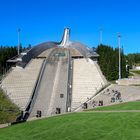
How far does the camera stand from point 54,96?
163 feet

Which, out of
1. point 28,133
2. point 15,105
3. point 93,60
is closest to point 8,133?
point 28,133

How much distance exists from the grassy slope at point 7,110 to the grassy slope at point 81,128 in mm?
8952

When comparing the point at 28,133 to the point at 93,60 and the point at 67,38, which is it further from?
the point at 67,38

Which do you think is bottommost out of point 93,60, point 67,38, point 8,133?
point 8,133

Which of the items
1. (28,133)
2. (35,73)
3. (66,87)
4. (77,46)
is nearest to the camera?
(28,133)

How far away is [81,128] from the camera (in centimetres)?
2375

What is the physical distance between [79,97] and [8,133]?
24641mm

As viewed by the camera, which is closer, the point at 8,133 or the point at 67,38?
the point at 8,133

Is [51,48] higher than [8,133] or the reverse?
higher

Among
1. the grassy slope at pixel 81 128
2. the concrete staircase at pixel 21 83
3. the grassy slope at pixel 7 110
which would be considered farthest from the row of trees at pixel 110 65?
the grassy slope at pixel 81 128

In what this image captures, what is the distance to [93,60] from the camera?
203ft

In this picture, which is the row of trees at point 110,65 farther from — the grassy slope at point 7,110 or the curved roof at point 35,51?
the grassy slope at point 7,110

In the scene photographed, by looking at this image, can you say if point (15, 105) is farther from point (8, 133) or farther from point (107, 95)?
point (8, 133)

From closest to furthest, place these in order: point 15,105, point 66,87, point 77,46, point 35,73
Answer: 1. point 15,105
2. point 66,87
3. point 35,73
4. point 77,46
